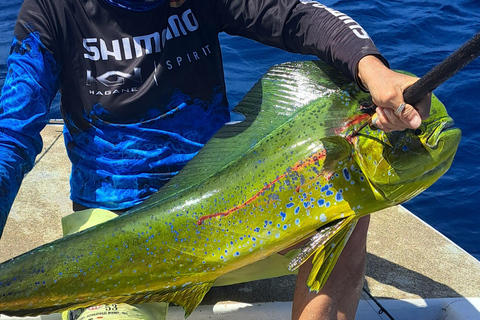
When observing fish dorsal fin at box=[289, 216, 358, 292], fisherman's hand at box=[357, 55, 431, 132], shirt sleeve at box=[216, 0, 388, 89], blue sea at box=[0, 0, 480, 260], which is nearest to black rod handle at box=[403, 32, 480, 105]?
fisherman's hand at box=[357, 55, 431, 132]

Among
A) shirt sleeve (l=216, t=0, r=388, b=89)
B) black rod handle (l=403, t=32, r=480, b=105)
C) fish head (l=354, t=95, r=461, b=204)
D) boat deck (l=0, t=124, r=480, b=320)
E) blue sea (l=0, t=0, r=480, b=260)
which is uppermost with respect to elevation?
black rod handle (l=403, t=32, r=480, b=105)

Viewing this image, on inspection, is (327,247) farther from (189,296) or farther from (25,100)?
(25,100)

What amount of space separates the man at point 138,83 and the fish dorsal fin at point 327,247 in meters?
0.20

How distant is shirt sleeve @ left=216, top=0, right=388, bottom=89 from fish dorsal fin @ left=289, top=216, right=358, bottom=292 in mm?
566

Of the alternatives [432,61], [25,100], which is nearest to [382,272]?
[25,100]

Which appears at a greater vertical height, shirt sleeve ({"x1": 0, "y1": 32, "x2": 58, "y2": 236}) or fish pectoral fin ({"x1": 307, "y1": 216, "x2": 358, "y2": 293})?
shirt sleeve ({"x1": 0, "y1": 32, "x2": 58, "y2": 236})

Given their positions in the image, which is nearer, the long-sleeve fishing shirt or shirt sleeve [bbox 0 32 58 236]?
shirt sleeve [bbox 0 32 58 236]

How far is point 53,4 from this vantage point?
2.42 m

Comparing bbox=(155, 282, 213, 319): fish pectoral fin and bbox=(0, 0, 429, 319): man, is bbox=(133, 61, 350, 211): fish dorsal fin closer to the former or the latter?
bbox=(0, 0, 429, 319): man

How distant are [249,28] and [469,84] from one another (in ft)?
15.6

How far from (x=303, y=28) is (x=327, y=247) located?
97 cm

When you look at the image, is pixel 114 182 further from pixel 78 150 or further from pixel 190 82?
pixel 190 82

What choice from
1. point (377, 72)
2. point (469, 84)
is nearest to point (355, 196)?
point (377, 72)

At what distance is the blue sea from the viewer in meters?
4.79
